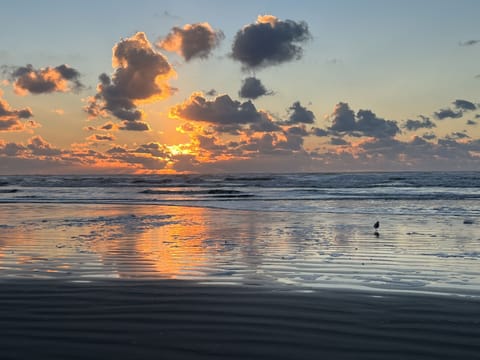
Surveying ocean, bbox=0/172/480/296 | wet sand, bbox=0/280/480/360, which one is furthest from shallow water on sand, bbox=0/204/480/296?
wet sand, bbox=0/280/480/360

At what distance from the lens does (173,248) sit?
42.8 ft

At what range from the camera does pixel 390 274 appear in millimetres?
9305

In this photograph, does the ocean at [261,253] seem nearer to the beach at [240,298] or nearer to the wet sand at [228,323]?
the beach at [240,298]

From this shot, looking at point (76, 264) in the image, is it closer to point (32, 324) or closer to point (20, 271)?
point (20, 271)

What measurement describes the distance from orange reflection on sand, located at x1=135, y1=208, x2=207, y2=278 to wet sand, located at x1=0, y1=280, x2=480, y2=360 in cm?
188

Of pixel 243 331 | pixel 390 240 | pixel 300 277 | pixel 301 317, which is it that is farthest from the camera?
pixel 390 240

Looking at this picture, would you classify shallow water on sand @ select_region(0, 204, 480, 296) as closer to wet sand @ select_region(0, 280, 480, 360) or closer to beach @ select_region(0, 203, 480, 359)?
beach @ select_region(0, 203, 480, 359)

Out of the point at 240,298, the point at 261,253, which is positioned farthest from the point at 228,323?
the point at 261,253

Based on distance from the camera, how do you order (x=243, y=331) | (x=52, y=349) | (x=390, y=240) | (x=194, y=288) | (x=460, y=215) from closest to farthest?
(x=52, y=349), (x=243, y=331), (x=194, y=288), (x=390, y=240), (x=460, y=215)

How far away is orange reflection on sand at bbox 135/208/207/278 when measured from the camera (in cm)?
1013

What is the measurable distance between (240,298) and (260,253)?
4.66m

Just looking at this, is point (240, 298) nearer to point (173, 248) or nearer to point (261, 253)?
point (261, 253)

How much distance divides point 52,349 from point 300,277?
201 inches

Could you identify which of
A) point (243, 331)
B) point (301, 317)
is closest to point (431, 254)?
point (301, 317)
